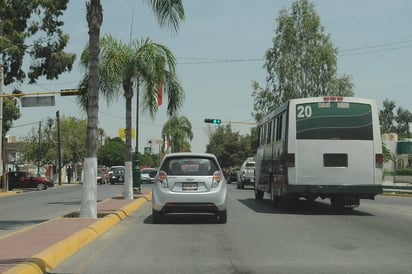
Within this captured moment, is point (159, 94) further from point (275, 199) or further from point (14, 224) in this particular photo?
point (14, 224)

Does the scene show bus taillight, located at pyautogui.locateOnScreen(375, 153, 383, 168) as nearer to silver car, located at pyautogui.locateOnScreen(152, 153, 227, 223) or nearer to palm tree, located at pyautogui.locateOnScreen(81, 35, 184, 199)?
silver car, located at pyautogui.locateOnScreen(152, 153, 227, 223)

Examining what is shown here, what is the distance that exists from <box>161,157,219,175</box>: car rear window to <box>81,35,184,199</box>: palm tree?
820 cm

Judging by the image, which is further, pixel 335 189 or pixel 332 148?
pixel 332 148

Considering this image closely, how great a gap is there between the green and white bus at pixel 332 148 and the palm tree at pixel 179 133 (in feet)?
256

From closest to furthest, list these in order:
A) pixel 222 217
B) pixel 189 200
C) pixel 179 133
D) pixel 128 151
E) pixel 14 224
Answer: pixel 189 200 → pixel 222 217 → pixel 14 224 → pixel 128 151 → pixel 179 133

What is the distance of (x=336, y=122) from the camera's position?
54.9 ft

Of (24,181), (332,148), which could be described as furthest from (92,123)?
(24,181)

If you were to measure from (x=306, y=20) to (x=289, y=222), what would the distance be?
135 ft

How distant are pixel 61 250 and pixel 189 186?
520cm

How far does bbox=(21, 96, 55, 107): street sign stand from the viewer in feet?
98.8

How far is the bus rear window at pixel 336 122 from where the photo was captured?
16.7 meters

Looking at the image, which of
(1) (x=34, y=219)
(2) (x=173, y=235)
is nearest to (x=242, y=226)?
(2) (x=173, y=235)

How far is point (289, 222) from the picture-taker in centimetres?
1455

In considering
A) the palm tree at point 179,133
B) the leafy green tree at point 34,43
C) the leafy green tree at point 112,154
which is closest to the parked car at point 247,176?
the leafy green tree at point 34,43
